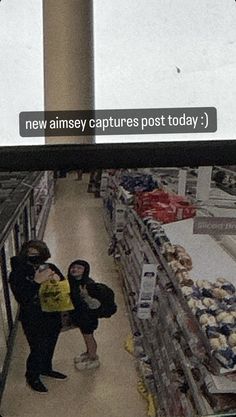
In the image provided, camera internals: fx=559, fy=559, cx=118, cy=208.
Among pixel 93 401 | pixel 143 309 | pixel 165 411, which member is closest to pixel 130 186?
pixel 143 309

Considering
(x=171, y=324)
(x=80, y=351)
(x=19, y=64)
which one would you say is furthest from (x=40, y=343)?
(x=19, y=64)

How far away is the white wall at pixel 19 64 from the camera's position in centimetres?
42

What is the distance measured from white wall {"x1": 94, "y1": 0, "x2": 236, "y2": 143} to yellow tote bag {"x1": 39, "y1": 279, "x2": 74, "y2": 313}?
36 centimetres

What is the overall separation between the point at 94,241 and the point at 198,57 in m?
0.47

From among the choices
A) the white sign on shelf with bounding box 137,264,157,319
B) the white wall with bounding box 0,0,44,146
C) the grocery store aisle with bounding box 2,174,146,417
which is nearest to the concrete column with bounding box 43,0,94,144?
the white wall with bounding box 0,0,44,146

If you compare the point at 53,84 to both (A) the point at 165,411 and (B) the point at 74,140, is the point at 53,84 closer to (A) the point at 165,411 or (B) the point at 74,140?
(B) the point at 74,140

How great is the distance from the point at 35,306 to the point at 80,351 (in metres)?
0.11

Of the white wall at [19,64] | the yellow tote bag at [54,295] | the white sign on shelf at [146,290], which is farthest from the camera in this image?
the white sign on shelf at [146,290]

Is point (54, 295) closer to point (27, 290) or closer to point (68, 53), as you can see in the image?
point (27, 290)

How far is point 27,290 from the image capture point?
742 mm

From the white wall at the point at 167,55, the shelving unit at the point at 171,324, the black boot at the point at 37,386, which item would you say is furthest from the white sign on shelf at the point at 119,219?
the white wall at the point at 167,55

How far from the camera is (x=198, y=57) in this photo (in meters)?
0.45

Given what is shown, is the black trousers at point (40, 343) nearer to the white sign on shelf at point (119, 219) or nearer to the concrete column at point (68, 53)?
the white sign on shelf at point (119, 219)

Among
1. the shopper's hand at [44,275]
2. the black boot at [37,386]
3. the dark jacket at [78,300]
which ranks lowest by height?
the black boot at [37,386]
